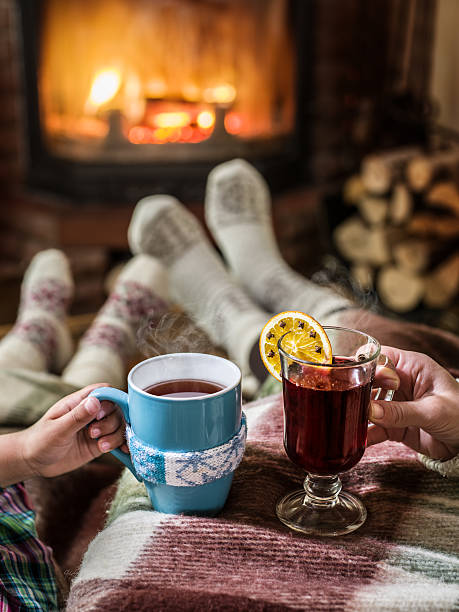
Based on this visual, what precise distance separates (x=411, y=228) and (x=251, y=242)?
2.58 ft

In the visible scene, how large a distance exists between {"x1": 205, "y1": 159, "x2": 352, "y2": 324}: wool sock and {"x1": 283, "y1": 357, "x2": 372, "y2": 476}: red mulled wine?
681mm

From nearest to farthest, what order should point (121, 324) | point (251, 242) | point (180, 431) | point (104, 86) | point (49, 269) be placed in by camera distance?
point (180, 431), point (121, 324), point (49, 269), point (251, 242), point (104, 86)

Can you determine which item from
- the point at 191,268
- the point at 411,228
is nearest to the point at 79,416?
the point at 191,268

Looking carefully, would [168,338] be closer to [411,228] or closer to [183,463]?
[183,463]

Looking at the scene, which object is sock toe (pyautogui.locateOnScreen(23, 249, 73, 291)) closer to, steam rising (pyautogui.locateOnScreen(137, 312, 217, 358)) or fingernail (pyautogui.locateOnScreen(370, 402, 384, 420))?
steam rising (pyautogui.locateOnScreen(137, 312, 217, 358))

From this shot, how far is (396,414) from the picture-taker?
52cm

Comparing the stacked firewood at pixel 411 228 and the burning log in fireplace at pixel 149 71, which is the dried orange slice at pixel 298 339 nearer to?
the stacked firewood at pixel 411 228

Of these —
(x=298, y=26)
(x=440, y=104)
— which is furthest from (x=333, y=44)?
(x=440, y=104)

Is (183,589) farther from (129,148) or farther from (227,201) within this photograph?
(129,148)

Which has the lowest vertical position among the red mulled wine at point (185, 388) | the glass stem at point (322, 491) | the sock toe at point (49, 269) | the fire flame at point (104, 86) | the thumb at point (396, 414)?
the sock toe at point (49, 269)

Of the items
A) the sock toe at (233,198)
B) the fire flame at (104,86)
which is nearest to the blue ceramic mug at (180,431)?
the sock toe at (233,198)

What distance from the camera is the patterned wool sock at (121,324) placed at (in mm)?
1075

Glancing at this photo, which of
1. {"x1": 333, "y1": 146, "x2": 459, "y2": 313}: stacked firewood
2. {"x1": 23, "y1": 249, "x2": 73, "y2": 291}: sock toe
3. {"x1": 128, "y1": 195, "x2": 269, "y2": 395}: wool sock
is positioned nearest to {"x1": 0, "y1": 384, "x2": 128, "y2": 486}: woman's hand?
{"x1": 128, "y1": 195, "x2": 269, "y2": 395}: wool sock

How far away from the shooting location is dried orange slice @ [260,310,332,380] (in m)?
0.53
